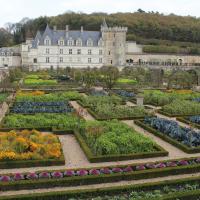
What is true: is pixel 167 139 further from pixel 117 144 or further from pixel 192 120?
pixel 192 120

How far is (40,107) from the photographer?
879 inches

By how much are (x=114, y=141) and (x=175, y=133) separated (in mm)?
3043

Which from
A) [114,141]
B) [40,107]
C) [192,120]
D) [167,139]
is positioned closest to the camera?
[114,141]

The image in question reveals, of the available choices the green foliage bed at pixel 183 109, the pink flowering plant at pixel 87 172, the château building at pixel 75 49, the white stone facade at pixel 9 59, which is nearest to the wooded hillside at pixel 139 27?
the white stone facade at pixel 9 59

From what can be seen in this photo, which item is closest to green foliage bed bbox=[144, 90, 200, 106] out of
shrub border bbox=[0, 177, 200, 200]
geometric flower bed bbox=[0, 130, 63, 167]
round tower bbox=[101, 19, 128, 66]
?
geometric flower bed bbox=[0, 130, 63, 167]

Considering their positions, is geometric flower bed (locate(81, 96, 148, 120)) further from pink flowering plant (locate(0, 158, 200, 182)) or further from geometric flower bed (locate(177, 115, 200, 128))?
pink flowering plant (locate(0, 158, 200, 182))

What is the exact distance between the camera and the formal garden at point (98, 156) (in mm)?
10523

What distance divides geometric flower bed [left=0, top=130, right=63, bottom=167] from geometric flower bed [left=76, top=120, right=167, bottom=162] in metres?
1.29

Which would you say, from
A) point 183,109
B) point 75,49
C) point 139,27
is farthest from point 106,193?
point 139,27

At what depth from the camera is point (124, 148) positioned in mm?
13961

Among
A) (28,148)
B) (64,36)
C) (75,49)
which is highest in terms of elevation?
(64,36)

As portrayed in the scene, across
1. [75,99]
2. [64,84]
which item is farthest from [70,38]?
[75,99]

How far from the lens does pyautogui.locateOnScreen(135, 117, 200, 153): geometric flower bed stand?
Answer: 14.8m

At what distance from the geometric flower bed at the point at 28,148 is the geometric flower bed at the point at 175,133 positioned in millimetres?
4666
